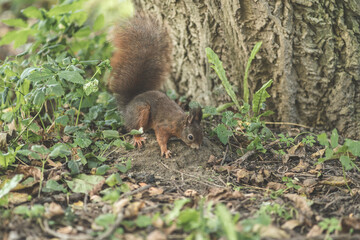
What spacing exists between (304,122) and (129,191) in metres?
1.85

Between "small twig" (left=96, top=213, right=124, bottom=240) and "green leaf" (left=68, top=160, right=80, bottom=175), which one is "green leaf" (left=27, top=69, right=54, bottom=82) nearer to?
"green leaf" (left=68, top=160, right=80, bottom=175)

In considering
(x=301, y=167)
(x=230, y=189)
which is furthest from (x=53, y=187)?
(x=301, y=167)

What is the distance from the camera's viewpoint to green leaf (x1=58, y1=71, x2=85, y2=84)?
8.16ft

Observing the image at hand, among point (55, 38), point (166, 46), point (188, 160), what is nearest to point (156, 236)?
point (188, 160)

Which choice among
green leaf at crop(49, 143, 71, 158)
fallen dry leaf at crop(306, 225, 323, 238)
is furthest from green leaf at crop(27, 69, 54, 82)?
fallen dry leaf at crop(306, 225, 323, 238)

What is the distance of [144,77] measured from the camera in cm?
338

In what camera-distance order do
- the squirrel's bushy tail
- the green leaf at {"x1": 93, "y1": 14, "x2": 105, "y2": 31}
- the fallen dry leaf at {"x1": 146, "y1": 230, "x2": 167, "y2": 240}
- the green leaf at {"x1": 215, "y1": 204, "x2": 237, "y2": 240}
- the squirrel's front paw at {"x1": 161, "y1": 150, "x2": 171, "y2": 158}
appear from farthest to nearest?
the green leaf at {"x1": 93, "y1": 14, "x2": 105, "y2": 31} < the squirrel's bushy tail < the squirrel's front paw at {"x1": 161, "y1": 150, "x2": 171, "y2": 158} < the fallen dry leaf at {"x1": 146, "y1": 230, "x2": 167, "y2": 240} < the green leaf at {"x1": 215, "y1": 204, "x2": 237, "y2": 240}

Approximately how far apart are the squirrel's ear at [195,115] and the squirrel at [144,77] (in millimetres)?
86

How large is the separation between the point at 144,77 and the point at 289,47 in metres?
1.26

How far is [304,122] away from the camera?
11.0 ft

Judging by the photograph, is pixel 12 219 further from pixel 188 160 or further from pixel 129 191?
pixel 188 160

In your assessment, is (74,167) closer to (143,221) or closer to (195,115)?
(143,221)

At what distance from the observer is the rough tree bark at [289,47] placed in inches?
119

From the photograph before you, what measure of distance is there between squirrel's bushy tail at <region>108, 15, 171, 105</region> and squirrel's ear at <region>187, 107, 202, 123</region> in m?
0.68
